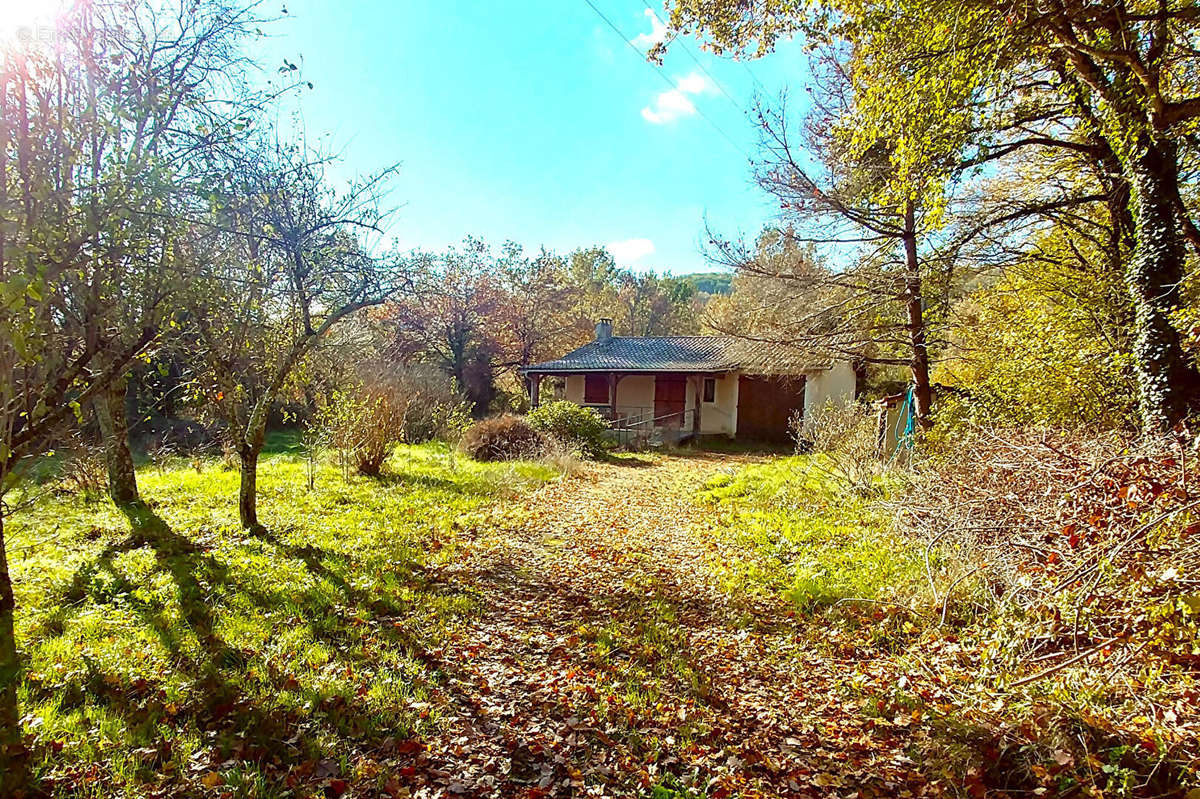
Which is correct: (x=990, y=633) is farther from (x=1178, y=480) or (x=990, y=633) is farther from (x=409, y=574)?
(x=409, y=574)

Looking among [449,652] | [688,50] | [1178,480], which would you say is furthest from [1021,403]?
[449,652]

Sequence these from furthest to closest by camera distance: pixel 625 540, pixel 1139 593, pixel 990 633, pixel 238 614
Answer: pixel 625 540, pixel 238 614, pixel 990 633, pixel 1139 593

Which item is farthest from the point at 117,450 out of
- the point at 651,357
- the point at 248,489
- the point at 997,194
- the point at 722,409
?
the point at 722,409

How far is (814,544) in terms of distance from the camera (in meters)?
6.23

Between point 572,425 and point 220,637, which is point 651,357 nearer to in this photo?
point 572,425

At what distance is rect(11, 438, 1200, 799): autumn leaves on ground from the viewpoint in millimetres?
2674

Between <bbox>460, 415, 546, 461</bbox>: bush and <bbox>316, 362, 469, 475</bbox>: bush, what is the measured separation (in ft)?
5.47

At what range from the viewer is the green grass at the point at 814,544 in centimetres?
488

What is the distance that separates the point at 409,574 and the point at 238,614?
152cm

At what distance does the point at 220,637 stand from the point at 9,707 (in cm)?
108

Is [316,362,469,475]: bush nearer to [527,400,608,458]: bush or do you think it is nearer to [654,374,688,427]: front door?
[527,400,608,458]: bush

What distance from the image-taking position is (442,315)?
1029 inches

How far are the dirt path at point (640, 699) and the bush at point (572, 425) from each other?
8797 millimetres

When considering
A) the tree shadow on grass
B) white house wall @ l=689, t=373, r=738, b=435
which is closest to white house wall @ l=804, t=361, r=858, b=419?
white house wall @ l=689, t=373, r=738, b=435
